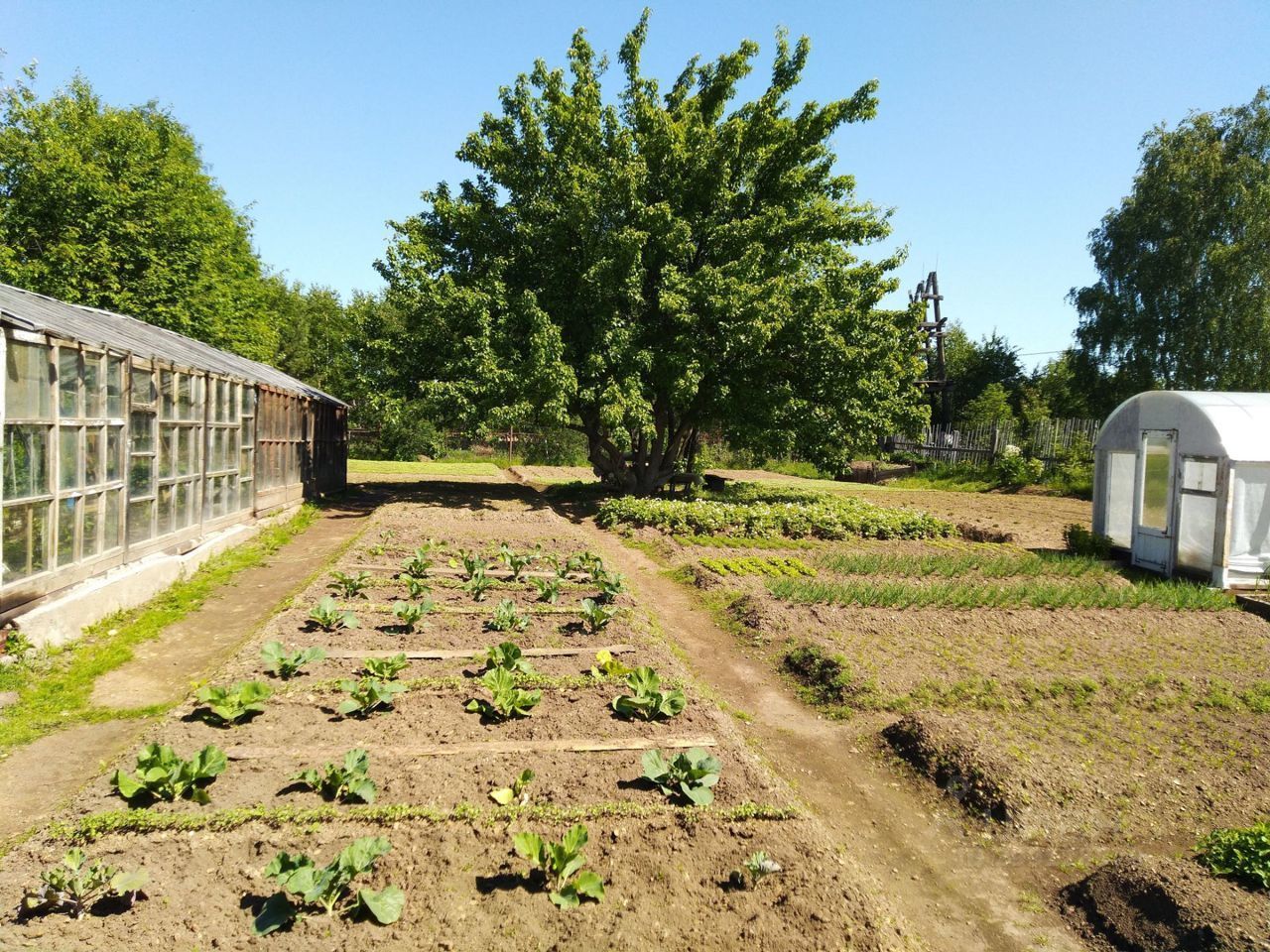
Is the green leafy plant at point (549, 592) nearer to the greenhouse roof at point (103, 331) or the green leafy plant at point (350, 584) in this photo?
the green leafy plant at point (350, 584)

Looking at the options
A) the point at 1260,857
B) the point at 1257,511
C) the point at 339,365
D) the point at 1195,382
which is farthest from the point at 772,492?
the point at 339,365

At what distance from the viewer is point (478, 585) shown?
29.2 ft

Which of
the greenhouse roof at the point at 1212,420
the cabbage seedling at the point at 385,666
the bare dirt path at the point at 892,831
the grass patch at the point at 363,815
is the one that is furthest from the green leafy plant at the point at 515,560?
the greenhouse roof at the point at 1212,420

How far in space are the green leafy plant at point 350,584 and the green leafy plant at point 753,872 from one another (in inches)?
245

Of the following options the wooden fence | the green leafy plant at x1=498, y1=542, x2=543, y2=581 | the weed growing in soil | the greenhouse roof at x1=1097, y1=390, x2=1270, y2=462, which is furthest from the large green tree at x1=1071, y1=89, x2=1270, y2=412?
the green leafy plant at x1=498, y1=542, x2=543, y2=581

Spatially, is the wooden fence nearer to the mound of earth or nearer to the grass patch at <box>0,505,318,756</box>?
the grass patch at <box>0,505,318,756</box>

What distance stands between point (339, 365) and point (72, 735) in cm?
3541

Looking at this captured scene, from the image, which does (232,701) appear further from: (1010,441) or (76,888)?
(1010,441)

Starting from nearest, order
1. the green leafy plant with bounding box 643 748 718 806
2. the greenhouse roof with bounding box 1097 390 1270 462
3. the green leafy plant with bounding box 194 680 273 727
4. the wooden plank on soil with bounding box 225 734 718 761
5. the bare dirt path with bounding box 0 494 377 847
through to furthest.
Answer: the green leafy plant with bounding box 643 748 718 806, the bare dirt path with bounding box 0 494 377 847, the wooden plank on soil with bounding box 225 734 718 761, the green leafy plant with bounding box 194 680 273 727, the greenhouse roof with bounding box 1097 390 1270 462

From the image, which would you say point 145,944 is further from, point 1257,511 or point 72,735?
point 1257,511

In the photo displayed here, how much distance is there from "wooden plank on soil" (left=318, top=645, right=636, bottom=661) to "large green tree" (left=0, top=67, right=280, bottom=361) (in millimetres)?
19956

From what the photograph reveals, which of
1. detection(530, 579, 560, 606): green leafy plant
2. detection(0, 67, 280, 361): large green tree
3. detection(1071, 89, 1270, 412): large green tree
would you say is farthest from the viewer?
detection(1071, 89, 1270, 412): large green tree

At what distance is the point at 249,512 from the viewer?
1442 centimetres

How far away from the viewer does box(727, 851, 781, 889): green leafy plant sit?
3611 mm
